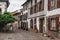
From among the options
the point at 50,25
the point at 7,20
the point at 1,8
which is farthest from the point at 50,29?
the point at 1,8

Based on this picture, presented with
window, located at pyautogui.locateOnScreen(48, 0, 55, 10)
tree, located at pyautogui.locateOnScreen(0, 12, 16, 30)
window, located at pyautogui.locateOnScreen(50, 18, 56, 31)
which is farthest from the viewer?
tree, located at pyautogui.locateOnScreen(0, 12, 16, 30)

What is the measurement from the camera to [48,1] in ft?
102

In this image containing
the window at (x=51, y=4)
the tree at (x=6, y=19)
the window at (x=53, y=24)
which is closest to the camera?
the window at (x=53, y=24)

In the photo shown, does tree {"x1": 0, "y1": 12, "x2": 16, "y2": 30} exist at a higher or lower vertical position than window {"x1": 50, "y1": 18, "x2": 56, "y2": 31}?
higher

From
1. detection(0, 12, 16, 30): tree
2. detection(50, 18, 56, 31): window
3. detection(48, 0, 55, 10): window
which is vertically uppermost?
detection(48, 0, 55, 10): window

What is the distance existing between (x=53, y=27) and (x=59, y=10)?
3.44m

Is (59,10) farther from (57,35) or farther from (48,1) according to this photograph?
(48,1)

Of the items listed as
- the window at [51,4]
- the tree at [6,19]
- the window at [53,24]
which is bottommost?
the window at [53,24]

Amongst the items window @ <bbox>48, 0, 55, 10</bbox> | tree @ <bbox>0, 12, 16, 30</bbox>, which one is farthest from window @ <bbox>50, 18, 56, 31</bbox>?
tree @ <bbox>0, 12, 16, 30</bbox>

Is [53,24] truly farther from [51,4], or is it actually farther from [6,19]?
[6,19]

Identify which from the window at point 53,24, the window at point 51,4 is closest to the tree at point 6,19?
the window at point 51,4

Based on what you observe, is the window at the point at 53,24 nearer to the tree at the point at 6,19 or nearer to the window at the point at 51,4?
the window at the point at 51,4

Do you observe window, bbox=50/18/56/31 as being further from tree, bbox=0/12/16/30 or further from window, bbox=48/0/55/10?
tree, bbox=0/12/16/30

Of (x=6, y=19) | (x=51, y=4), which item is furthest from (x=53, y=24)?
(x=6, y=19)
